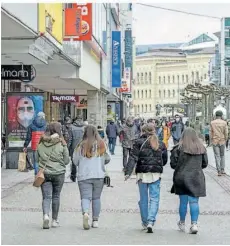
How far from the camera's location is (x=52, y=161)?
403 inches

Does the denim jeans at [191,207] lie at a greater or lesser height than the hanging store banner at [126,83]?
lesser

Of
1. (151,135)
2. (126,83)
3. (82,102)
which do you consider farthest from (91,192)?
(126,83)

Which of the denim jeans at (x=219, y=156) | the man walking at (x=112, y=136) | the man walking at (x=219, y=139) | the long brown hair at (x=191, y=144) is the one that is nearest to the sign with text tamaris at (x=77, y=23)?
the man walking at (x=112, y=136)

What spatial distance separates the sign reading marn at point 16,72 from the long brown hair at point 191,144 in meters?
11.3

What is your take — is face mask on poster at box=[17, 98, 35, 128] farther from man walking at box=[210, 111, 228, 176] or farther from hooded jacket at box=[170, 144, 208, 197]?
hooded jacket at box=[170, 144, 208, 197]

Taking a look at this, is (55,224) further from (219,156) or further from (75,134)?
(219,156)

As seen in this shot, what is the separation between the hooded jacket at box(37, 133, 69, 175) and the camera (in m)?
10.2

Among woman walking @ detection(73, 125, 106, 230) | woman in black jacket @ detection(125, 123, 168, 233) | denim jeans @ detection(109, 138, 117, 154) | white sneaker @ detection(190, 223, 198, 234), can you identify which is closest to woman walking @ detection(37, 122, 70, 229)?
woman walking @ detection(73, 125, 106, 230)

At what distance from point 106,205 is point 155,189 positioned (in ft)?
9.82

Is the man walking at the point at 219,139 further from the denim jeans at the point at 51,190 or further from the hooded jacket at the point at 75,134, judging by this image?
the denim jeans at the point at 51,190

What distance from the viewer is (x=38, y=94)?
1992cm

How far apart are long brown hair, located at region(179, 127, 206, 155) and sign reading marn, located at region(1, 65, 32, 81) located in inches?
445

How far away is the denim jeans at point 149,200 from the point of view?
32.2 feet

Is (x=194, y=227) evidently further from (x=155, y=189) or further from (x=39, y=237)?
(x=39, y=237)
